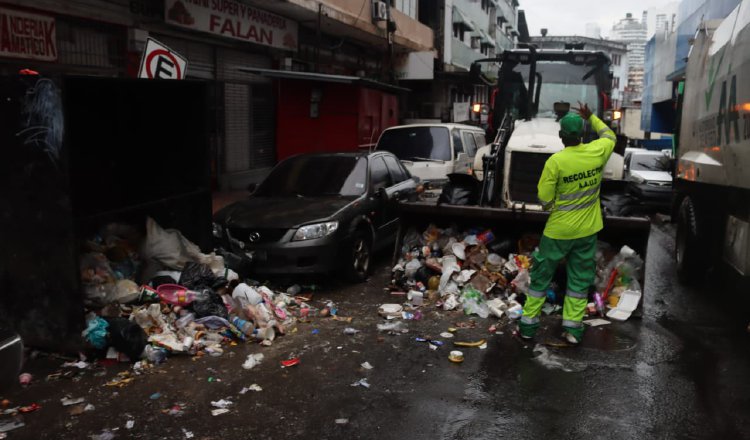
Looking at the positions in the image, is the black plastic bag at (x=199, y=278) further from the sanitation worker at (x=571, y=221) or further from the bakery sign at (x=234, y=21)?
the bakery sign at (x=234, y=21)

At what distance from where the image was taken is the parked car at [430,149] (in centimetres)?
1218

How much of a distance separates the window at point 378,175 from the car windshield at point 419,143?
144 inches

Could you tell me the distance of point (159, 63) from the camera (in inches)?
257

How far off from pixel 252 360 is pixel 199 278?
1469mm

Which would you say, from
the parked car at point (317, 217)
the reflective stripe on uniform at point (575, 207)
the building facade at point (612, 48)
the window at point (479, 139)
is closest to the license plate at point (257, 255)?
the parked car at point (317, 217)

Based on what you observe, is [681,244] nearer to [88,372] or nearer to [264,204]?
[264,204]

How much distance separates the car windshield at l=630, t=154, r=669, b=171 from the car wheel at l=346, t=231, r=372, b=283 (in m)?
9.66

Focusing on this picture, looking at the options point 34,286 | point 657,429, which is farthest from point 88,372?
A: point 657,429

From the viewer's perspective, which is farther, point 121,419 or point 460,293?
point 460,293

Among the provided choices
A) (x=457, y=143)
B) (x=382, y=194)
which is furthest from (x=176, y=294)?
(x=457, y=143)

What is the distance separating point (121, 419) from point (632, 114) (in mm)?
51715

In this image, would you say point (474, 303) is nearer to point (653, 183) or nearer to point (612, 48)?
point (653, 183)

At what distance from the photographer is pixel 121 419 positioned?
421 cm

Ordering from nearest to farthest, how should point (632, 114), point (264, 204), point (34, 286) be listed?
point (34, 286) < point (264, 204) < point (632, 114)
